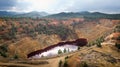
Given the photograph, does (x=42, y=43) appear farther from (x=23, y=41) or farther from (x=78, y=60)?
(x=78, y=60)

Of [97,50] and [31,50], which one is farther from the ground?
[97,50]

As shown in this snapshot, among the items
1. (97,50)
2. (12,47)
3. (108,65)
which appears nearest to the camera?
(108,65)

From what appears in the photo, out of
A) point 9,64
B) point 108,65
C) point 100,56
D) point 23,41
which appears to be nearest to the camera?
point 9,64

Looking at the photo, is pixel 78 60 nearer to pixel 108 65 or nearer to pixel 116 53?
pixel 108 65

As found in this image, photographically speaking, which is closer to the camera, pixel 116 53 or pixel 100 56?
pixel 100 56

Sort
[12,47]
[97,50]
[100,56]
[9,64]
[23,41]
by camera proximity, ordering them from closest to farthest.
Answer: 1. [9,64]
2. [100,56]
3. [97,50]
4. [12,47]
5. [23,41]

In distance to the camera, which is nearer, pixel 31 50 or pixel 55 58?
pixel 55 58

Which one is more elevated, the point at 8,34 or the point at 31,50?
the point at 8,34

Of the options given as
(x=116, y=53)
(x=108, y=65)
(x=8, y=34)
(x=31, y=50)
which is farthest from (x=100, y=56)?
(x=8, y=34)

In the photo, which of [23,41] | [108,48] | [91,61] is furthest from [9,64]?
[23,41]
